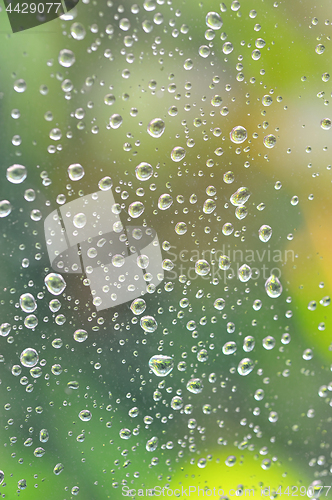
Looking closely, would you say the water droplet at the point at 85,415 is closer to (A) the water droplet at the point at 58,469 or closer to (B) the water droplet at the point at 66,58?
(A) the water droplet at the point at 58,469

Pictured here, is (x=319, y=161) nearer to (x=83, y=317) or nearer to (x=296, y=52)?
(x=296, y=52)

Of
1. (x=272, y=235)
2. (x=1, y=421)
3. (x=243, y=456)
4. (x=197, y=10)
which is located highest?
(x=197, y=10)

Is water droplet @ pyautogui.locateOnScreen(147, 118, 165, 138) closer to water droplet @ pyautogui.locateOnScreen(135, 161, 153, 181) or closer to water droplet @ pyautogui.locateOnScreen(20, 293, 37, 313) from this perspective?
water droplet @ pyautogui.locateOnScreen(135, 161, 153, 181)

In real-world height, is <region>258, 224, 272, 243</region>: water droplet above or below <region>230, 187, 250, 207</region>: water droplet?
below

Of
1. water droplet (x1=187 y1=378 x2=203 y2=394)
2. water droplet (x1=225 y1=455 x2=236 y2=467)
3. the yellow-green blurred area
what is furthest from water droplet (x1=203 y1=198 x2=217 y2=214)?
water droplet (x1=225 y1=455 x2=236 y2=467)

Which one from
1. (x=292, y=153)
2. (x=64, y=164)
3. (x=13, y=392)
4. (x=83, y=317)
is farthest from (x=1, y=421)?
(x=292, y=153)

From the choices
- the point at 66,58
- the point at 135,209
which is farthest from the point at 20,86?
the point at 135,209

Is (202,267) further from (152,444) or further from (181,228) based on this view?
(152,444)
